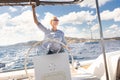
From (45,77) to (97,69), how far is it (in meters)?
0.67

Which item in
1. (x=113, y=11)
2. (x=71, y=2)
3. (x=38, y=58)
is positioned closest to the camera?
(x=38, y=58)

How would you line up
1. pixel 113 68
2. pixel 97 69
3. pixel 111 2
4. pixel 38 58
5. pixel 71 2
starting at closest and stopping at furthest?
pixel 38 58
pixel 97 69
pixel 113 68
pixel 71 2
pixel 111 2

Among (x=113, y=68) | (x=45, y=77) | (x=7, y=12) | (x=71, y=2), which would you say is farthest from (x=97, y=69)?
(x=7, y=12)

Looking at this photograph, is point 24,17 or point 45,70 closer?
point 45,70

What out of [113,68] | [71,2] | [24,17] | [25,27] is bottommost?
[113,68]

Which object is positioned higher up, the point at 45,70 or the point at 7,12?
the point at 7,12

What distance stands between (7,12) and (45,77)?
1875 centimetres

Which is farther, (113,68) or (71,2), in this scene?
(71,2)

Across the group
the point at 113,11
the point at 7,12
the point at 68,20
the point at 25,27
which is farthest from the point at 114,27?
the point at 7,12

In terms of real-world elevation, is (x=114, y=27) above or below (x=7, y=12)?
below

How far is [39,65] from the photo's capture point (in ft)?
2.42

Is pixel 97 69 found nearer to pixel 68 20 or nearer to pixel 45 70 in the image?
pixel 45 70

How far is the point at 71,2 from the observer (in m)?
1.95

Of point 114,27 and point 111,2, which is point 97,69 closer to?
point 111,2
